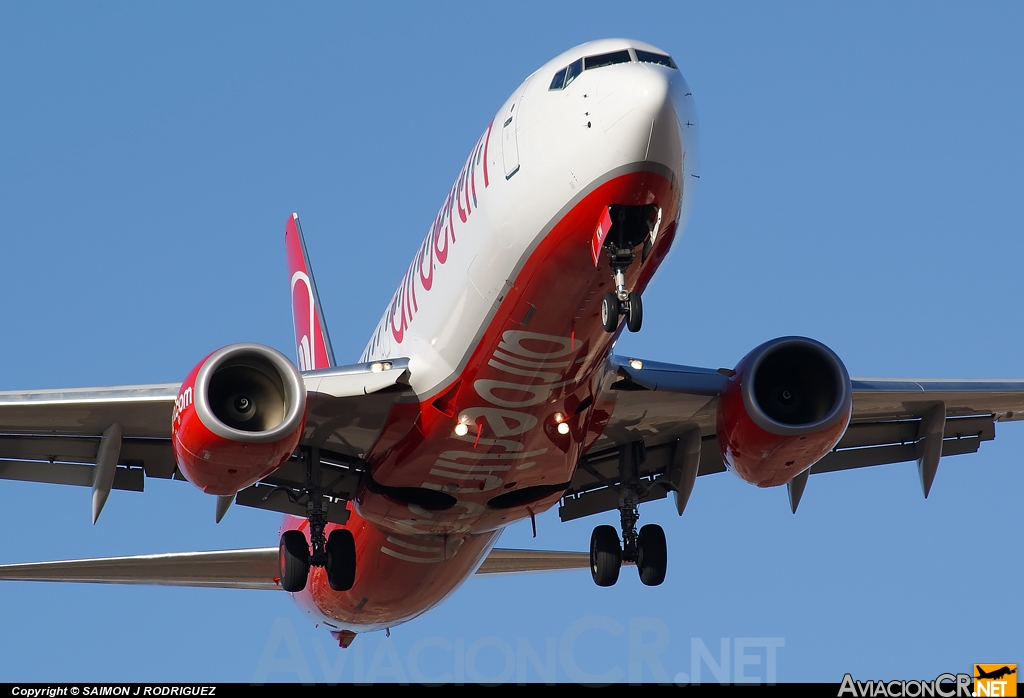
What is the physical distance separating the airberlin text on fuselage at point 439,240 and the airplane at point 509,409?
5 centimetres

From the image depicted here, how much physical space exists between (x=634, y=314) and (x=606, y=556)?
6.17 metres

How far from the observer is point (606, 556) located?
811 inches

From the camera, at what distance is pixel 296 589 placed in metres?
19.3

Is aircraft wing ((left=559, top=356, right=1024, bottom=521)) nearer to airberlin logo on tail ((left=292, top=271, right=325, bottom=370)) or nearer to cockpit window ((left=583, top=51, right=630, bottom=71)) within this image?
cockpit window ((left=583, top=51, right=630, bottom=71))

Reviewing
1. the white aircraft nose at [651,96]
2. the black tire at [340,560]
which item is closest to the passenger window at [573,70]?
the white aircraft nose at [651,96]

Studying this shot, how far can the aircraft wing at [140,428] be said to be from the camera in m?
17.9

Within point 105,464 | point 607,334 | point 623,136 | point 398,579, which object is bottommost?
point 398,579

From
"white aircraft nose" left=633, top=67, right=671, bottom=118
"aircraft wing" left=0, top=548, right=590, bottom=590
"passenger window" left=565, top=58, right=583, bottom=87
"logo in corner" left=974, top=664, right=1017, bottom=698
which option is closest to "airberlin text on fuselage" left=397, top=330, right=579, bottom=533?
"passenger window" left=565, top=58, right=583, bottom=87

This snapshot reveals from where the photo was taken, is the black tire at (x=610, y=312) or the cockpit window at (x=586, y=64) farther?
the black tire at (x=610, y=312)

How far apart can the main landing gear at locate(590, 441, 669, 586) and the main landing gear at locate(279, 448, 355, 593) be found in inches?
144

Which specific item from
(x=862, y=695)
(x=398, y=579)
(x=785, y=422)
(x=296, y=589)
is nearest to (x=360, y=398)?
(x=296, y=589)

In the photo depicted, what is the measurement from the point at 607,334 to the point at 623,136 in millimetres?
2787

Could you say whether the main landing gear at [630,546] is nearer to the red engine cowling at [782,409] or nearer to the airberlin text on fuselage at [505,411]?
the red engine cowling at [782,409]

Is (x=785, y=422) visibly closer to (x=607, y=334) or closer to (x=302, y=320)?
(x=607, y=334)
